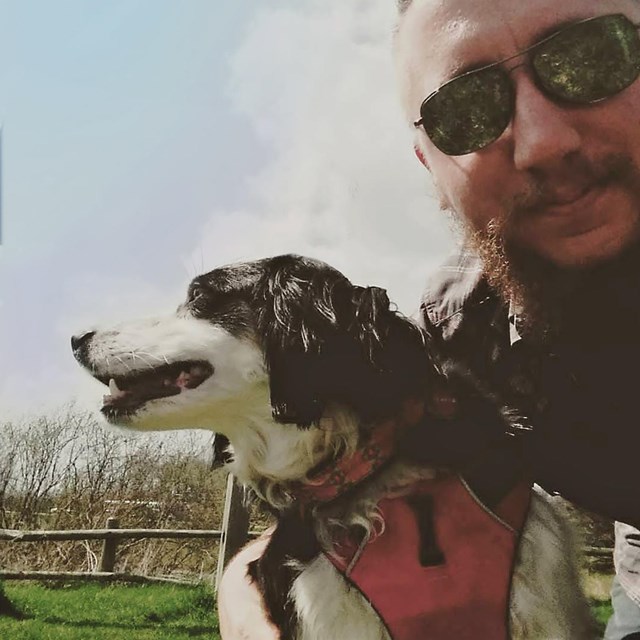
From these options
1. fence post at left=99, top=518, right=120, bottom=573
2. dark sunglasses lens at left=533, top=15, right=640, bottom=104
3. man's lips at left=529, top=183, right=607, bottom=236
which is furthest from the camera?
fence post at left=99, top=518, right=120, bottom=573

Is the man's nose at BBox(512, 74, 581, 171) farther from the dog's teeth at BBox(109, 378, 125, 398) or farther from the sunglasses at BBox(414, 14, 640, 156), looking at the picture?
the dog's teeth at BBox(109, 378, 125, 398)

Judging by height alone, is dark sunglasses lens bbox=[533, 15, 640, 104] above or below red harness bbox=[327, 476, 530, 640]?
above

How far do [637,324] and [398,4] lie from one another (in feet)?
3.95

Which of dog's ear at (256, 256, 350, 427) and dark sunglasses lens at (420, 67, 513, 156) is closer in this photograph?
dark sunglasses lens at (420, 67, 513, 156)

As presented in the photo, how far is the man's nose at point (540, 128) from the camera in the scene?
7.22 feet

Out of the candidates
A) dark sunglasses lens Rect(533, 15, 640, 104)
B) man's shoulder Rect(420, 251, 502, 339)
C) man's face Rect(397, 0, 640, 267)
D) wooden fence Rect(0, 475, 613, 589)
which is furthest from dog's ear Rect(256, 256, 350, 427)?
dark sunglasses lens Rect(533, 15, 640, 104)

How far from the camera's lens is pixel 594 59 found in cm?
215

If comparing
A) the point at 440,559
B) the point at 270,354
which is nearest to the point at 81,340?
the point at 270,354

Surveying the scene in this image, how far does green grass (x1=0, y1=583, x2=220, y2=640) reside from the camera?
2.71 m

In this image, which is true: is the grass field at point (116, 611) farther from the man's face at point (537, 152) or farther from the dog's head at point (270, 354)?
the man's face at point (537, 152)

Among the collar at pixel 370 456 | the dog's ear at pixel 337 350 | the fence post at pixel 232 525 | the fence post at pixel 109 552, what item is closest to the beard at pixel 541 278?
the dog's ear at pixel 337 350

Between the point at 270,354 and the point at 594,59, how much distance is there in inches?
47.9

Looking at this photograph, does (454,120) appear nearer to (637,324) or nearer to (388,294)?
(388,294)

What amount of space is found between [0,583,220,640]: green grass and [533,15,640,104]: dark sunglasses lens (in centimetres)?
189
